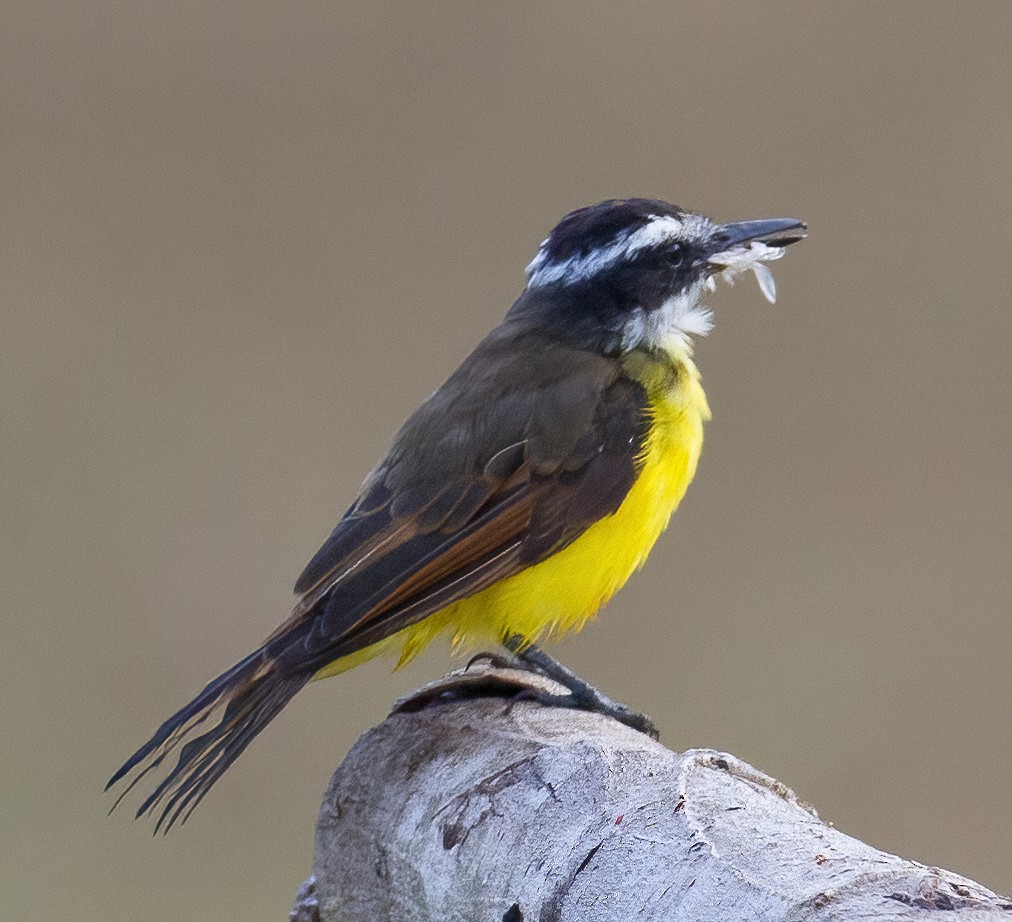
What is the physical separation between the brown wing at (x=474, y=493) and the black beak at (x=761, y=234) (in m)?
0.48

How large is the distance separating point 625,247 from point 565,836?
182cm

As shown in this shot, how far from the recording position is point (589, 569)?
310 cm

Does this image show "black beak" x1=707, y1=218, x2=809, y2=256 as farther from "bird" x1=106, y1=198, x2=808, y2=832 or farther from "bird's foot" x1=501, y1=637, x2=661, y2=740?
"bird's foot" x1=501, y1=637, x2=661, y2=740

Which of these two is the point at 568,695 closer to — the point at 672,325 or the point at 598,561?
the point at 598,561

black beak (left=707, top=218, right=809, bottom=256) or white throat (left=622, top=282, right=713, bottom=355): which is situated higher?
black beak (left=707, top=218, right=809, bottom=256)

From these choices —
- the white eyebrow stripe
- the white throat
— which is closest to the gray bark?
the white throat

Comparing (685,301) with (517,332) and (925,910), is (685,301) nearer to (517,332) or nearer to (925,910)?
(517,332)

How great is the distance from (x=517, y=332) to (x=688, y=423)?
1.45ft

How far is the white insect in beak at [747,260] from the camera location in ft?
11.6

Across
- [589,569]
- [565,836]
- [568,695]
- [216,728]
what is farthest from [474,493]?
[565,836]

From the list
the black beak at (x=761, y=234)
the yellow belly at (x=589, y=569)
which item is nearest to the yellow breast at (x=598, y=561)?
the yellow belly at (x=589, y=569)

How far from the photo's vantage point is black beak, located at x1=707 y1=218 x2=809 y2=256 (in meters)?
3.49

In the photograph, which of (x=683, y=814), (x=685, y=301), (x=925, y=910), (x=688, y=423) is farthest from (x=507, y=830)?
(x=685, y=301)

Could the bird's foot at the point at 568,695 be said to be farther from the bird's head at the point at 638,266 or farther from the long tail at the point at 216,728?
the bird's head at the point at 638,266
